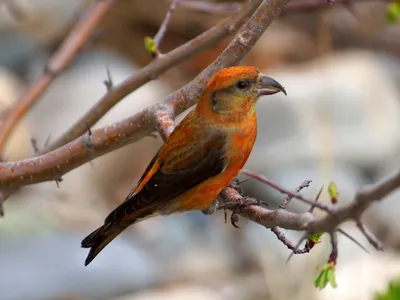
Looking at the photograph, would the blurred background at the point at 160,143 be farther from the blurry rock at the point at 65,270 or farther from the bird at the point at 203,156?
the bird at the point at 203,156

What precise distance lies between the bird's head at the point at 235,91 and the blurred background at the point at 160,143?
3272 millimetres

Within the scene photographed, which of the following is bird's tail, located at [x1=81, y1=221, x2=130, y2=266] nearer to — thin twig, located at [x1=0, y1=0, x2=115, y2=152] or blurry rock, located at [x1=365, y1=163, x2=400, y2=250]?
thin twig, located at [x1=0, y1=0, x2=115, y2=152]

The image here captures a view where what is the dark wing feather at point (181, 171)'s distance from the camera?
323 centimetres

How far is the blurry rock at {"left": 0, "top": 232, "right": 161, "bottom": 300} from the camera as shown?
751 centimetres

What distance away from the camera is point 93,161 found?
8.98m

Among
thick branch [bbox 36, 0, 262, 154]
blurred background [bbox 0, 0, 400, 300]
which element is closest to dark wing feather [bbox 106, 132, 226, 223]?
thick branch [bbox 36, 0, 262, 154]

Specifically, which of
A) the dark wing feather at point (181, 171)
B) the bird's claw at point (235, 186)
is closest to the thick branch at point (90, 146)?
the dark wing feather at point (181, 171)

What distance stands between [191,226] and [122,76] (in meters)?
2.33

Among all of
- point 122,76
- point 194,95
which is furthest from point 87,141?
point 122,76

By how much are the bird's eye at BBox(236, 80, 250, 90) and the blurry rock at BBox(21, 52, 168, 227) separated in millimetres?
5265

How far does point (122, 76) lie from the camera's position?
990 centimetres

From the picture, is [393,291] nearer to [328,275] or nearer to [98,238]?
[328,275]

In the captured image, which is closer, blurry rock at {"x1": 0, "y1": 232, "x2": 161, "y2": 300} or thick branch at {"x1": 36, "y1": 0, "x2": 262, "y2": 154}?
thick branch at {"x1": 36, "y1": 0, "x2": 262, "y2": 154}

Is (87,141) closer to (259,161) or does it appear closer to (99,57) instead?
(259,161)
